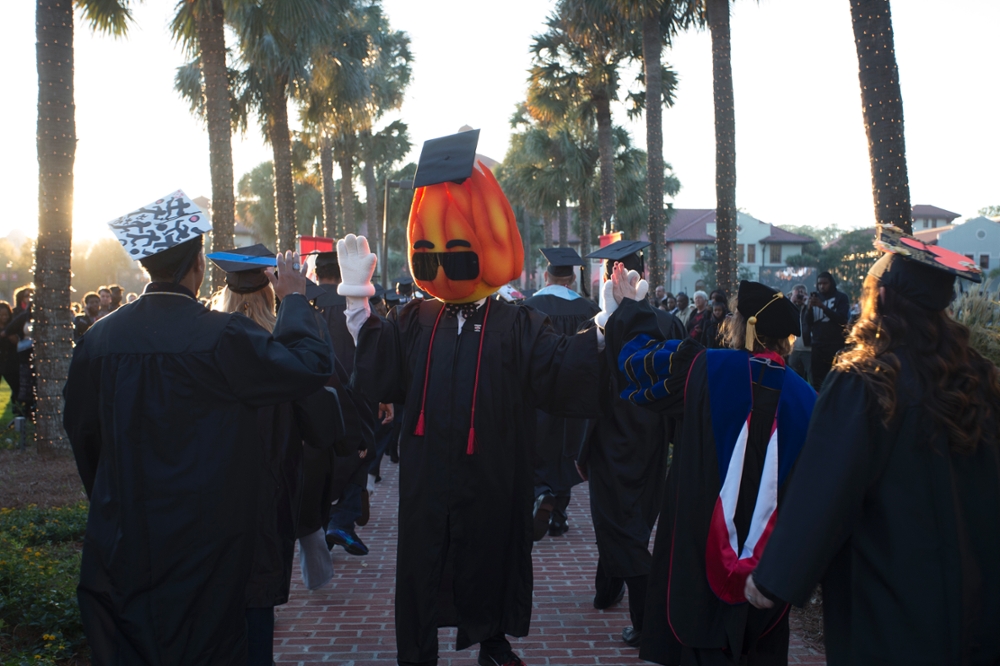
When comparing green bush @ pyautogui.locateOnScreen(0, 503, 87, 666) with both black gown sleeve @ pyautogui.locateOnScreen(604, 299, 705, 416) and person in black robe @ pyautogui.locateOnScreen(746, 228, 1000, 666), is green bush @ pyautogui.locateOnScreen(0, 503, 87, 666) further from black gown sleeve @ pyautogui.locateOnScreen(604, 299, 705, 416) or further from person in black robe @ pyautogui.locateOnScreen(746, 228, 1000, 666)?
person in black robe @ pyautogui.locateOnScreen(746, 228, 1000, 666)

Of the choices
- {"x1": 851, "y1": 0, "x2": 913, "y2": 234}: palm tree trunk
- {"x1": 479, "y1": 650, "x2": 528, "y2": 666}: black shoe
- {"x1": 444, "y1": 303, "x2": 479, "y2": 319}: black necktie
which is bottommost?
{"x1": 479, "y1": 650, "x2": 528, "y2": 666}: black shoe

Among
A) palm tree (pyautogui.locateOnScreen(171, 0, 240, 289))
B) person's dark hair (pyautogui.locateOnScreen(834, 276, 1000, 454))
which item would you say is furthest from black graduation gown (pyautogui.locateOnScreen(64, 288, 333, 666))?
palm tree (pyautogui.locateOnScreen(171, 0, 240, 289))

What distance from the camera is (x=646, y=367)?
3191 millimetres

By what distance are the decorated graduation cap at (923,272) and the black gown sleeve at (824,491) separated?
32 cm

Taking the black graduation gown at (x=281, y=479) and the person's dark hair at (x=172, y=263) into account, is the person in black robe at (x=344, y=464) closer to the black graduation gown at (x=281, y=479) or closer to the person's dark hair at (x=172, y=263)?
the black graduation gown at (x=281, y=479)

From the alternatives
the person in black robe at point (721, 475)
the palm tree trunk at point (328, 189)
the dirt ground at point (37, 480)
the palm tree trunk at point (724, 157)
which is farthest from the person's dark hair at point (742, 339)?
the palm tree trunk at point (328, 189)

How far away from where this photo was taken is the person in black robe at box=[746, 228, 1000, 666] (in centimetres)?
229

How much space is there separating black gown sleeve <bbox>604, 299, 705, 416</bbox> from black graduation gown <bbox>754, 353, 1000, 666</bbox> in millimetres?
781

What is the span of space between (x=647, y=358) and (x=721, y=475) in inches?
20.6

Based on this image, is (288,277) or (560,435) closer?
(288,277)

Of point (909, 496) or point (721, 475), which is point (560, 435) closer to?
point (721, 475)

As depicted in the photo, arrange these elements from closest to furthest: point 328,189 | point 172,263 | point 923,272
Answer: point 923,272
point 172,263
point 328,189

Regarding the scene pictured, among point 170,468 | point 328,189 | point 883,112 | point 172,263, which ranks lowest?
point 170,468

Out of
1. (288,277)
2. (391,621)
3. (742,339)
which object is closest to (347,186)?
(391,621)
